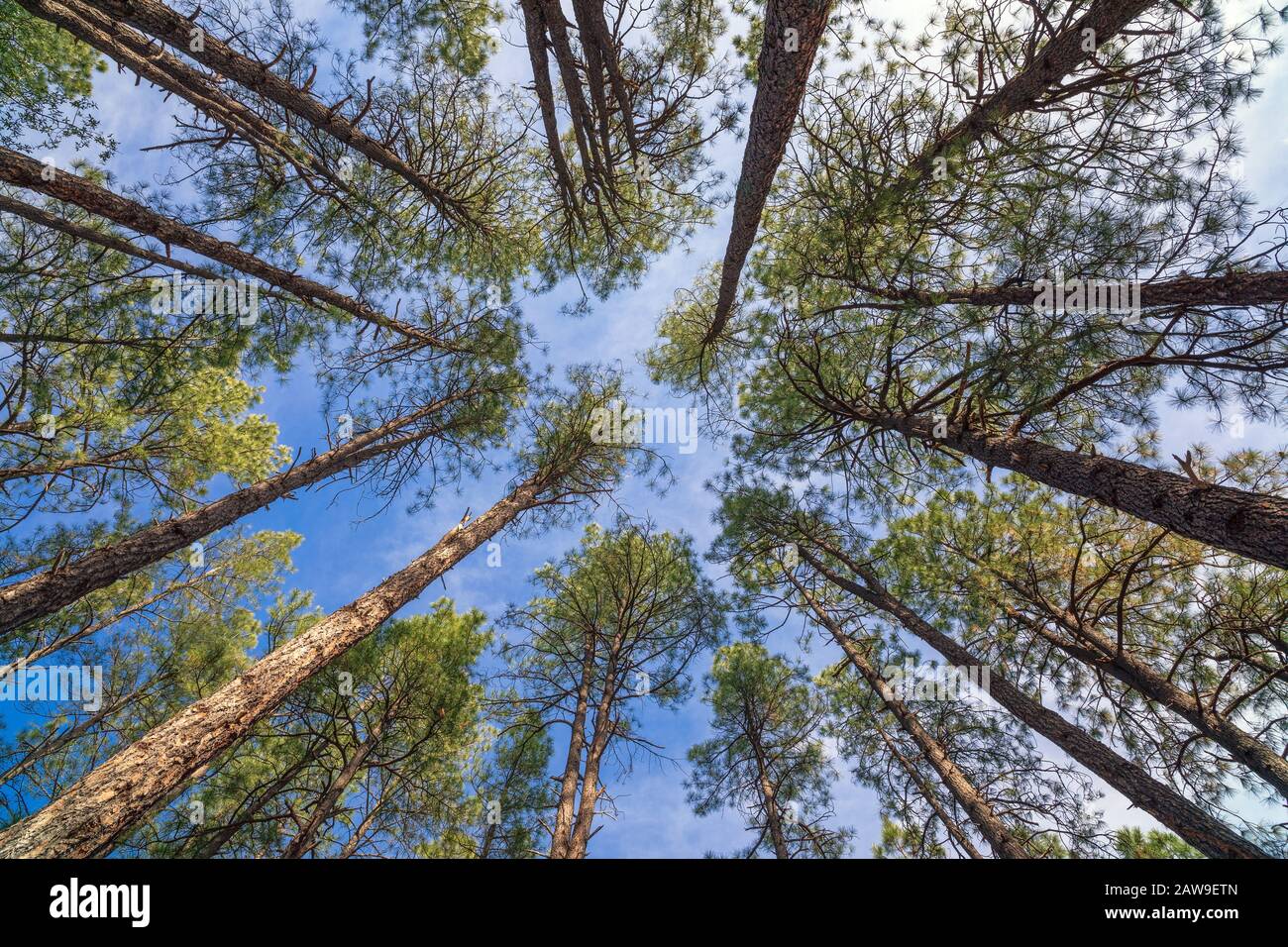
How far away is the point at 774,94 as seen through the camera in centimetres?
357

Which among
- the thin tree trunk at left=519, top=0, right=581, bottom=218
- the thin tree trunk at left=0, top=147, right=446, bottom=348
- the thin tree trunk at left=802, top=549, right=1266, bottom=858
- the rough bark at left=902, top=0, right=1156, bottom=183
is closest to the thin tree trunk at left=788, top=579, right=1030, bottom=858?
the thin tree trunk at left=802, top=549, right=1266, bottom=858

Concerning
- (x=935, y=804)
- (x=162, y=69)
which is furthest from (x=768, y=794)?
(x=162, y=69)

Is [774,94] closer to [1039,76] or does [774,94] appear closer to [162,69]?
[1039,76]

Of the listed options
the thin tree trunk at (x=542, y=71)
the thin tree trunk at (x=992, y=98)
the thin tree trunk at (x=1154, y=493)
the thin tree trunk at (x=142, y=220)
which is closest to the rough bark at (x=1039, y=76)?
the thin tree trunk at (x=992, y=98)

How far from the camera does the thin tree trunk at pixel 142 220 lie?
3.40m

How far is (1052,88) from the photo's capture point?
3.98 metres

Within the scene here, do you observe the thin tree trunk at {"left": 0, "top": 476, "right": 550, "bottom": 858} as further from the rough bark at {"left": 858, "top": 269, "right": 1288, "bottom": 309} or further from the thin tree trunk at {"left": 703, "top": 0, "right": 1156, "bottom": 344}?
the rough bark at {"left": 858, "top": 269, "right": 1288, "bottom": 309}

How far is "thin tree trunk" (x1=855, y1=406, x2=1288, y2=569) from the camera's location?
2527 mm

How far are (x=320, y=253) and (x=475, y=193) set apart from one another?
85.4 inches

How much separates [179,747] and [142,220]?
435cm

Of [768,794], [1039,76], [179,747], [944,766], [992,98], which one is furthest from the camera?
[768,794]

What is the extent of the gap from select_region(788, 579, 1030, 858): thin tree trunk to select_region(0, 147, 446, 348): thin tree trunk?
302 inches
